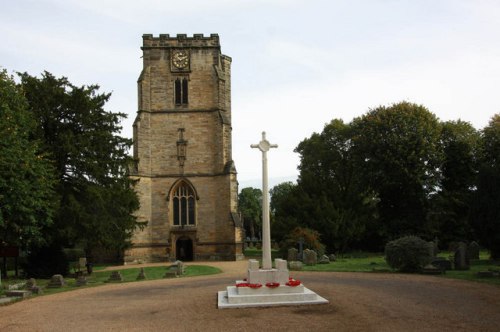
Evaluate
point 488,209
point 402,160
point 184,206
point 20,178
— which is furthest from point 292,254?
point 20,178

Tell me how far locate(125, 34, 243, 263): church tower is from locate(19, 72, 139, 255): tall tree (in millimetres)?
9884

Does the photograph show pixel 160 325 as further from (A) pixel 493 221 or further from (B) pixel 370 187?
(B) pixel 370 187

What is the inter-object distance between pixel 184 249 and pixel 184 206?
3.84 m

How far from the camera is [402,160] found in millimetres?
39469

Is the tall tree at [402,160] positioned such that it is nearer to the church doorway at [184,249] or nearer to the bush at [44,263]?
the church doorway at [184,249]

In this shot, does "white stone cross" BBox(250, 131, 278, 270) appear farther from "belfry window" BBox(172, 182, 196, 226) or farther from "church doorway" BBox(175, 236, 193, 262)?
"church doorway" BBox(175, 236, 193, 262)

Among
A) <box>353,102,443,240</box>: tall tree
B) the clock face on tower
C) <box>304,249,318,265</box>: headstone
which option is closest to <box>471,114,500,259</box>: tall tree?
<box>353,102,443,240</box>: tall tree

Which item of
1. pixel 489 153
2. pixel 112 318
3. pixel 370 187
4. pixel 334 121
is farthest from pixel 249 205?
pixel 112 318

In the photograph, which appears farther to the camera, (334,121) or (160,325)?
(334,121)

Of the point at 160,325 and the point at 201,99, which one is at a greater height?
the point at 201,99

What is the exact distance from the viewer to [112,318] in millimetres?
12820

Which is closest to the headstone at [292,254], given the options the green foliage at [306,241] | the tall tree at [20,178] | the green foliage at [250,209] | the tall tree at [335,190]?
the green foliage at [306,241]

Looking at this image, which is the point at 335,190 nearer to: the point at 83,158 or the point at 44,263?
the point at 83,158

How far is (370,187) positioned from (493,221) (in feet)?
47.6
